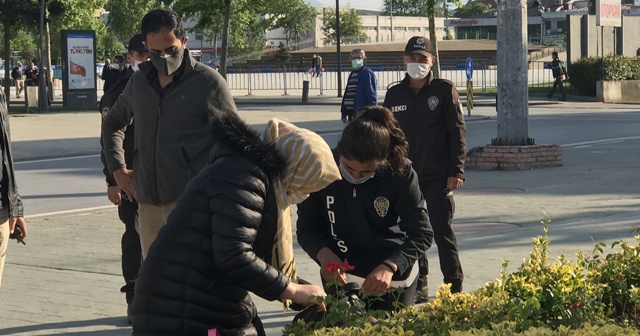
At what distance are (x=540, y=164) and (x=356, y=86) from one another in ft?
14.3

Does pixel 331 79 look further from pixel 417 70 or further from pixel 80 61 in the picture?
pixel 417 70

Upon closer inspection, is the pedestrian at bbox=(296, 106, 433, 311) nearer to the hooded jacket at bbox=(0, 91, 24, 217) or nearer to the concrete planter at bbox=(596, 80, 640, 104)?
the hooded jacket at bbox=(0, 91, 24, 217)

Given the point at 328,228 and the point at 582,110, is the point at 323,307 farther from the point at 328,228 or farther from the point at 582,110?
the point at 582,110

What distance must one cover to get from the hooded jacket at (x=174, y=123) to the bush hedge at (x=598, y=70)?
35.7 m

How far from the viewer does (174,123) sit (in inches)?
233

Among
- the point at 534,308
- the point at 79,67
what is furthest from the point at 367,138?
the point at 79,67

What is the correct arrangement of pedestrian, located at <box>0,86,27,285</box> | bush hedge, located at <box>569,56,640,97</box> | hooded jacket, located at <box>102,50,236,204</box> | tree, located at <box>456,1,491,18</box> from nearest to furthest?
pedestrian, located at <box>0,86,27,285</box> → hooded jacket, located at <box>102,50,236,204</box> → bush hedge, located at <box>569,56,640,97</box> → tree, located at <box>456,1,491,18</box>

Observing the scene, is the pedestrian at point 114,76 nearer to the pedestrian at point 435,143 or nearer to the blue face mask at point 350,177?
the pedestrian at point 435,143

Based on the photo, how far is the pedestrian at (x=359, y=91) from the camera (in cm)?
1368

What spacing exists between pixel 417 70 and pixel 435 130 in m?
0.45

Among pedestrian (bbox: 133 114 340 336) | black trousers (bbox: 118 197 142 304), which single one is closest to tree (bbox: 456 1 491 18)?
black trousers (bbox: 118 197 142 304)

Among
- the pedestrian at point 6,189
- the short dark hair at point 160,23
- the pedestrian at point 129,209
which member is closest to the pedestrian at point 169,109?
the short dark hair at point 160,23

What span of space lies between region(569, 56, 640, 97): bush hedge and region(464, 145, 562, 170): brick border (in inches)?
934

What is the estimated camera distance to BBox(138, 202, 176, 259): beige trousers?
20.0 feet
